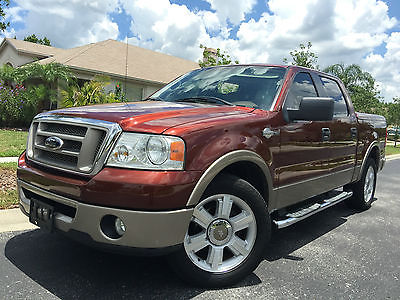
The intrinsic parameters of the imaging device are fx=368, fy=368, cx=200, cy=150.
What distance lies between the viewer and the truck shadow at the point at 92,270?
271 centimetres

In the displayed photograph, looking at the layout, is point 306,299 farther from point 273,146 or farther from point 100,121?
point 100,121

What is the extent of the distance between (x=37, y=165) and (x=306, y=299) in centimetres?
233

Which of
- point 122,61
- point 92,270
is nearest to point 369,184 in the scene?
point 92,270

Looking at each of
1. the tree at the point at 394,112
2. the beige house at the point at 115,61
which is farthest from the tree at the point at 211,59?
the tree at the point at 394,112

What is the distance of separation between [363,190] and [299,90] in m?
2.49

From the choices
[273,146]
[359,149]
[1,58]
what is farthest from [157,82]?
[273,146]

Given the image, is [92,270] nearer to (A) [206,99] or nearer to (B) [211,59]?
(A) [206,99]

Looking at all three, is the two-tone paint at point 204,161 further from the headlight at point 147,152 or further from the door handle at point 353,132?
the door handle at point 353,132

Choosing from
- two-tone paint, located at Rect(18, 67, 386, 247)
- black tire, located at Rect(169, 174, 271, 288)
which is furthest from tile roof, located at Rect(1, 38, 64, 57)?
black tire, located at Rect(169, 174, 271, 288)

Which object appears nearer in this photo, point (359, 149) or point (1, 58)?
point (359, 149)

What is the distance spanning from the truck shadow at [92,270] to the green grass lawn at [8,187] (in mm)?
873

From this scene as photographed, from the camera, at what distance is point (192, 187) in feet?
8.16

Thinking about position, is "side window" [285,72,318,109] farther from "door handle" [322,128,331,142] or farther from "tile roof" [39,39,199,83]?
"tile roof" [39,39,199,83]

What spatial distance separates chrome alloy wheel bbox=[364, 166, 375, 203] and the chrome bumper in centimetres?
410
